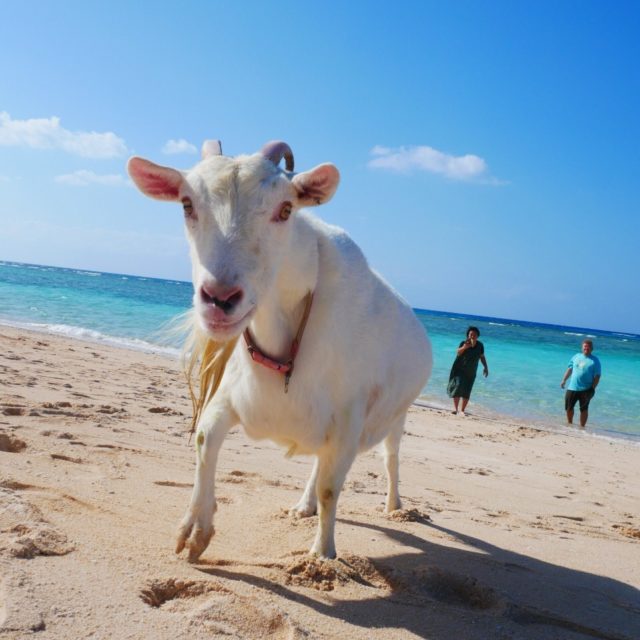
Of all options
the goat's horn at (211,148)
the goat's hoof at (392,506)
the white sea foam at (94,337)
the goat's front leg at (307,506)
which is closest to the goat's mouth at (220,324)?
the goat's horn at (211,148)

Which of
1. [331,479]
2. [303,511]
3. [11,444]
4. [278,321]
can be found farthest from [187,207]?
[11,444]

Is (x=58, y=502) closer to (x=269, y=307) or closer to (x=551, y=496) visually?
(x=269, y=307)

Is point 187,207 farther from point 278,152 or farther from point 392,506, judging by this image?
point 392,506

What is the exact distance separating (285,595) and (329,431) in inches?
33.1

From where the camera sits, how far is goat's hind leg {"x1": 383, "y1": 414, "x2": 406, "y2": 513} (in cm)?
482

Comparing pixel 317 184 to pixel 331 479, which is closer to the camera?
pixel 317 184

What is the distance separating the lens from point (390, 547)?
3.79m

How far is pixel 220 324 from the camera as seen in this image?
2637 millimetres

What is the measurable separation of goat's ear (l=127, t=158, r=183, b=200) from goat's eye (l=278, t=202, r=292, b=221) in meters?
0.47

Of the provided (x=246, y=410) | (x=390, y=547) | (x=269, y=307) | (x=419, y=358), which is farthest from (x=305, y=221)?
(x=390, y=547)

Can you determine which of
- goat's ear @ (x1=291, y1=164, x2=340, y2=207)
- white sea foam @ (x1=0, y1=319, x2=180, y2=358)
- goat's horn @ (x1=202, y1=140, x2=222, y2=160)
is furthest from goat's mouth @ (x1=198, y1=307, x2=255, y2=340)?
white sea foam @ (x1=0, y1=319, x2=180, y2=358)

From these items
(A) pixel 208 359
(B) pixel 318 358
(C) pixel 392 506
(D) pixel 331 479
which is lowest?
(C) pixel 392 506

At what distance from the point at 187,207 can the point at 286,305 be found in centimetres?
68

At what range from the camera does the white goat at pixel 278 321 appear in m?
2.77
